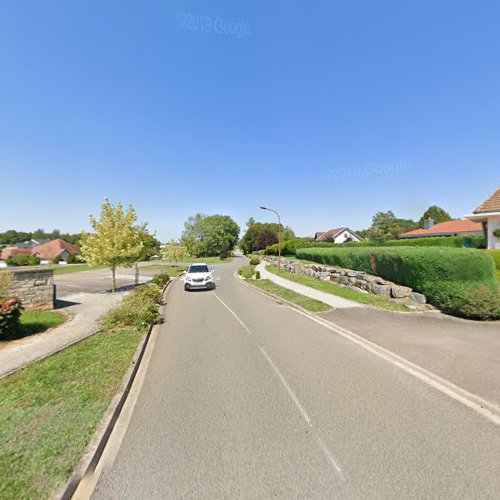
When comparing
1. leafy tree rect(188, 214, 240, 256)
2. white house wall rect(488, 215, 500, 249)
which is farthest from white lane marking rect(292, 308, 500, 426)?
leafy tree rect(188, 214, 240, 256)

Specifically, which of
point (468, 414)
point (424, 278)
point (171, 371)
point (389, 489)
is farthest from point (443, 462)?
point (424, 278)

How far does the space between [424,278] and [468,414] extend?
26.6 feet

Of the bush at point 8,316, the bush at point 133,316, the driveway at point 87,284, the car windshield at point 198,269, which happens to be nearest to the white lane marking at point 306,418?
the bush at point 133,316

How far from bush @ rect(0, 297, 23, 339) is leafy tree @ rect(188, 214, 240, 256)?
7035 cm

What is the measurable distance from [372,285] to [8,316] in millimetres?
14588

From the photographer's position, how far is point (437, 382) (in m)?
4.78

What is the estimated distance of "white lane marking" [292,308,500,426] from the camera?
3.92m

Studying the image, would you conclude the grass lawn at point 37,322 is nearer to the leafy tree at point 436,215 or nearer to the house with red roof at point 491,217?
the house with red roof at point 491,217

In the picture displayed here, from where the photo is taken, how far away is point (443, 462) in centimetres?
296

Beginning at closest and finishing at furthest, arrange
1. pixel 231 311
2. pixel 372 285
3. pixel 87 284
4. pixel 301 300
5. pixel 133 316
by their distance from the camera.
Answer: pixel 133 316, pixel 231 311, pixel 301 300, pixel 372 285, pixel 87 284

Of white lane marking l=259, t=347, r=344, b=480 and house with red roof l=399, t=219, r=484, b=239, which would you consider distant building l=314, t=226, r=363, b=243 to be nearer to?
house with red roof l=399, t=219, r=484, b=239

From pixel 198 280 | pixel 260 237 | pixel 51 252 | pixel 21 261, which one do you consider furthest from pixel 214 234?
pixel 198 280

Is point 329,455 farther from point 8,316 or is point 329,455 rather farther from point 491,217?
point 491,217

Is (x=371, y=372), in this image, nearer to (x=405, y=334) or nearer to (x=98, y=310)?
(x=405, y=334)
